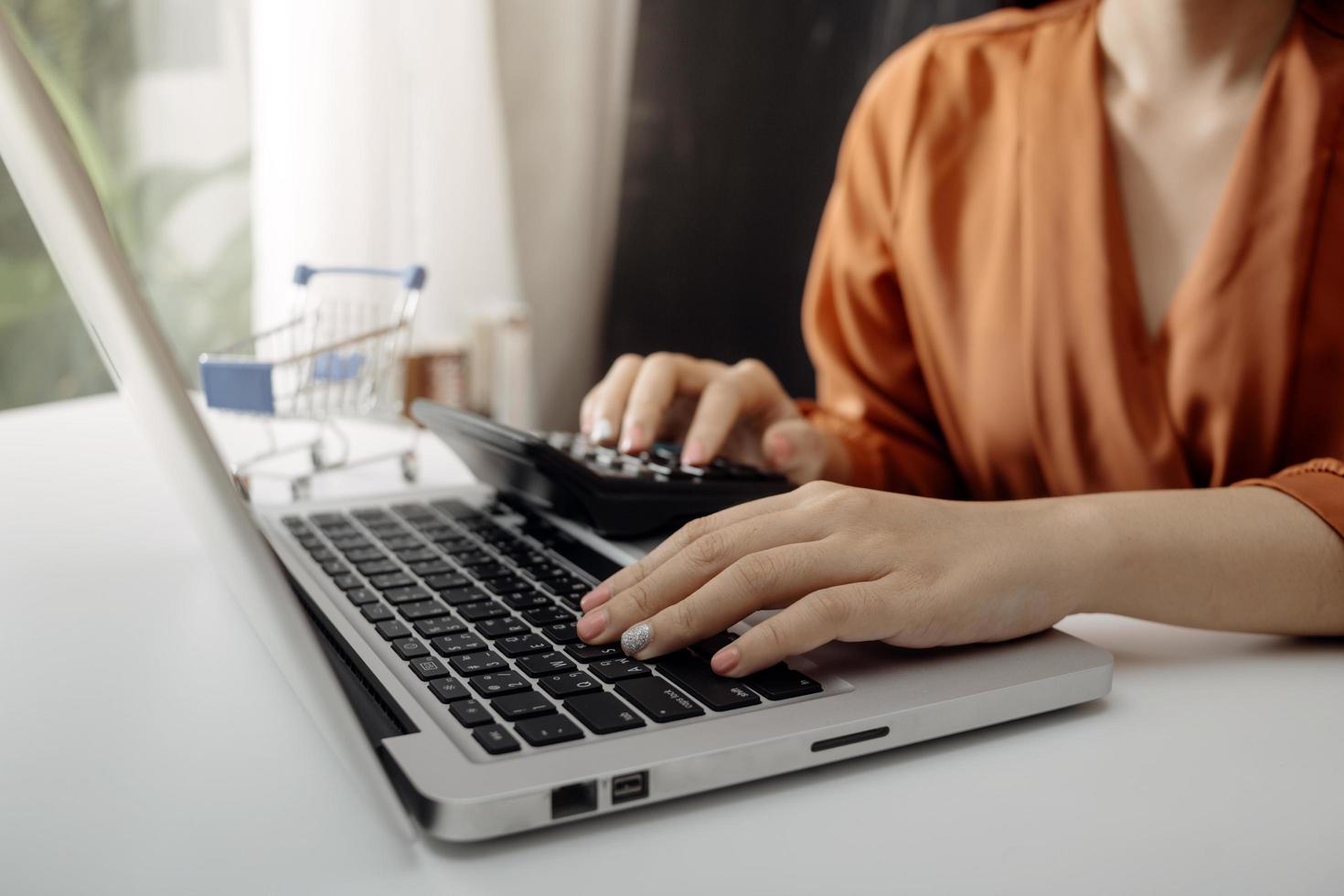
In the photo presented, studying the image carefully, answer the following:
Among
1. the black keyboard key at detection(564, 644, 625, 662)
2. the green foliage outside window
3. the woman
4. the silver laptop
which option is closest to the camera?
the silver laptop

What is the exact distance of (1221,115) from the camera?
0.88 meters

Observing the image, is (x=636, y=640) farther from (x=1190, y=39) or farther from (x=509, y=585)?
(x=1190, y=39)

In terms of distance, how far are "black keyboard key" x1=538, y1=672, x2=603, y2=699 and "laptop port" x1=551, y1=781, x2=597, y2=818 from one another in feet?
0.20

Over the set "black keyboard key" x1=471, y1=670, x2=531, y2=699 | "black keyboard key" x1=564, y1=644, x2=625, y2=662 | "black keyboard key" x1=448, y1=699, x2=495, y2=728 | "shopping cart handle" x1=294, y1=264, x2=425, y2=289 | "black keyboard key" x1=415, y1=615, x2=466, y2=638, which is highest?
"shopping cart handle" x1=294, y1=264, x2=425, y2=289

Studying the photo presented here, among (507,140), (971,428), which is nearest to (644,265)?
(507,140)

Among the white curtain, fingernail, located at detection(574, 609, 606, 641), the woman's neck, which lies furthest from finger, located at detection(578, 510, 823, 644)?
the white curtain

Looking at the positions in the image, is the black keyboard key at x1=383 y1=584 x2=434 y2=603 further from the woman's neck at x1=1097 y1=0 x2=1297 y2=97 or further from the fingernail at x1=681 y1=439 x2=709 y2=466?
the woman's neck at x1=1097 y1=0 x2=1297 y2=97

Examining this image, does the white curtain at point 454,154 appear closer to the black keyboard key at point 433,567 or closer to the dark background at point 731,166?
the dark background at point 731,166

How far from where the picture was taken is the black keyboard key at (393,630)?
1.48ft

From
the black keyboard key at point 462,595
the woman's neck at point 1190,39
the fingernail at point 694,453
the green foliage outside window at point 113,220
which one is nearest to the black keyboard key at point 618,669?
the black keyboard key at point 462,595

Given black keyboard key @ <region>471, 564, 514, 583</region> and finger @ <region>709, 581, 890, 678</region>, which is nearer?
finger @ <region>709, 581, 890, 678</region>

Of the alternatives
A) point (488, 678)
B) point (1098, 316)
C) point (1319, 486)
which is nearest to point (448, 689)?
point (488, 678)

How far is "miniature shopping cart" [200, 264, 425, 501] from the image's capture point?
0.72 metres

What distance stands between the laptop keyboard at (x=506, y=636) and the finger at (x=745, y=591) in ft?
0.03
